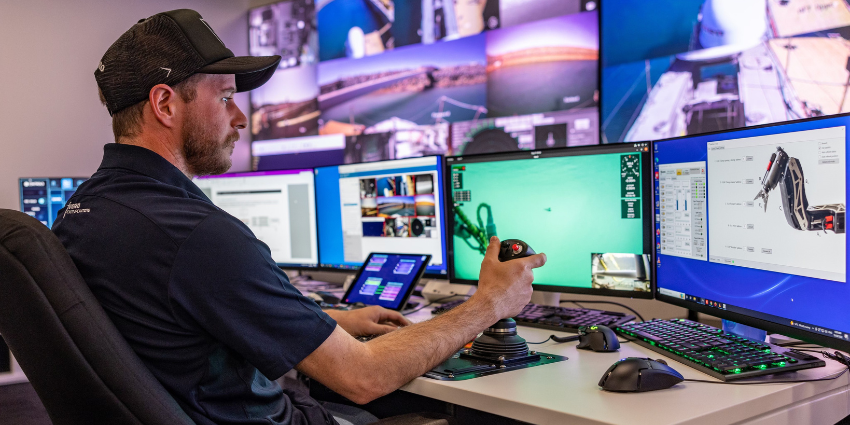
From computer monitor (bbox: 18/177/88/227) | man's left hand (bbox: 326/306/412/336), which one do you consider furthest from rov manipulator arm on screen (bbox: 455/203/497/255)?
computer monitor (bbox: 18/177/88/227)

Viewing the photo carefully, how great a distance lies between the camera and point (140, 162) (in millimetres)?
1021

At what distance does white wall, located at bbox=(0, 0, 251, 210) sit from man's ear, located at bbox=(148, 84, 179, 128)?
5.68ft

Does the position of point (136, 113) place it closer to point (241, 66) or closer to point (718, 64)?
point (241, 66)

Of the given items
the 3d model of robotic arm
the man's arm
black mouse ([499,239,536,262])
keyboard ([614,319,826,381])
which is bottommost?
keyboard ([614,319,826,381])

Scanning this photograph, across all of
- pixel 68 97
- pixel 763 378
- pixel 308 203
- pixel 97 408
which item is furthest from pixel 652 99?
pixel 68 97

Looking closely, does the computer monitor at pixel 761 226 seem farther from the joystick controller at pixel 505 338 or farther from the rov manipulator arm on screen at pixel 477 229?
the rov manipulator arm on screen at pixel 477 229

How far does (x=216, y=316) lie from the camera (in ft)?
2.93

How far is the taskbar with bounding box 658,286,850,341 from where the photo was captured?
994mm

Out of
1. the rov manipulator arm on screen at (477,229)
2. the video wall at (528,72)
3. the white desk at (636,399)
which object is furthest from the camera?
the video wall at (528,72)

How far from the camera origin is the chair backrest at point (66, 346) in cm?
77

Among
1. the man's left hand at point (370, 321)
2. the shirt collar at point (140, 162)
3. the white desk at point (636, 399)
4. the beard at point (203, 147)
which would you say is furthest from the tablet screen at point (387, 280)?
the shirt collar at point (140, 162)

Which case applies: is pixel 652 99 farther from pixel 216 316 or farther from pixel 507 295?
pixel 216 316

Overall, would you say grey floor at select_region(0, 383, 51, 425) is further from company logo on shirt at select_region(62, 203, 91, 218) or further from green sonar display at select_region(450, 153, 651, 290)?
green sonar display at select_region(450, 153, 651, 290)

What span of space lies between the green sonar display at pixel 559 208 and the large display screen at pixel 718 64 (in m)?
0.80
